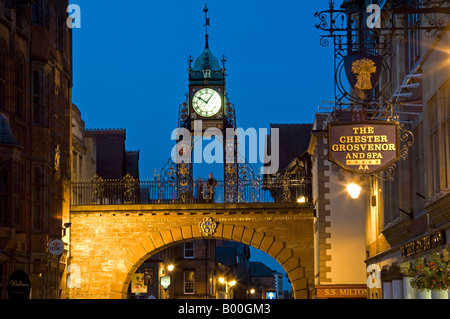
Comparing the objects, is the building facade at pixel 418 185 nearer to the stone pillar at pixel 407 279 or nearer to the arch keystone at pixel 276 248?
the stone pillar at pixel 407 279

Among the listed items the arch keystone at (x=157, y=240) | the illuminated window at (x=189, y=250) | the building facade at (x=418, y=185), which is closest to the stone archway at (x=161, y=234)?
the arch keystone at (x=157, y=240)

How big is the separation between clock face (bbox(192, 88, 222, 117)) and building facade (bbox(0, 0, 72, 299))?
8.14m

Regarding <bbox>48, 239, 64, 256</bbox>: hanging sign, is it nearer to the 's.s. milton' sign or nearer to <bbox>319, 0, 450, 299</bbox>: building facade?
<bbox>319, 0, 450, 299</bbox>: building facade

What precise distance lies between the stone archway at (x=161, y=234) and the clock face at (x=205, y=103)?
6.18 meters

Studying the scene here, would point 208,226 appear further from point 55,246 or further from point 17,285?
point 17,285

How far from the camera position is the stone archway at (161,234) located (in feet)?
122

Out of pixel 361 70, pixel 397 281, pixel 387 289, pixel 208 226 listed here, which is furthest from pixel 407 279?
pixel 208 226

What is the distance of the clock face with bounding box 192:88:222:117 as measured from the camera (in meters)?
42.1

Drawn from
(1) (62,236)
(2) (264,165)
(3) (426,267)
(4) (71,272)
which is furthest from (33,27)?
(2) (264,165)

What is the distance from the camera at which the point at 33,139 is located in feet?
99.1

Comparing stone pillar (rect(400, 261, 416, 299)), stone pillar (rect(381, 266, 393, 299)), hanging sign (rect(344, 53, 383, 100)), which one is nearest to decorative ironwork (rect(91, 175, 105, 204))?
stone pillar (rect(381, 266, 393, 299))

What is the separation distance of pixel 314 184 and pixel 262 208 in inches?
94.4

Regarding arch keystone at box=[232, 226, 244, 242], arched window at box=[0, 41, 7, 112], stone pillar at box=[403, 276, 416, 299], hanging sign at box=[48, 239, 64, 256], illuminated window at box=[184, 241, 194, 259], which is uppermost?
arched window at box=[0, 41, 7, 112]

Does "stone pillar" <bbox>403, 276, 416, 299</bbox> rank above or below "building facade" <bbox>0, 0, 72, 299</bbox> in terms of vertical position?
below
